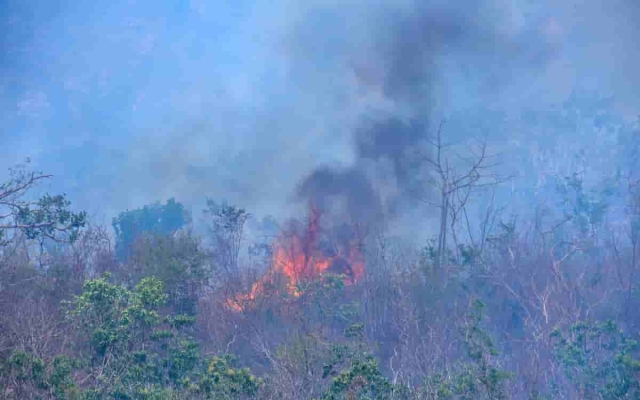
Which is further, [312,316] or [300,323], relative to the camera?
[312,316]

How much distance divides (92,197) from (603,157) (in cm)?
4327

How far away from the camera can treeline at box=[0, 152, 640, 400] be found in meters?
9.85

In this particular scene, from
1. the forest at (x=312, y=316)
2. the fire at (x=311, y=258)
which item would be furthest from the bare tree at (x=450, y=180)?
the fire at (x=311, y=258)

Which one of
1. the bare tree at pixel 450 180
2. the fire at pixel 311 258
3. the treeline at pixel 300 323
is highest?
the bare tree at pixel 450 180

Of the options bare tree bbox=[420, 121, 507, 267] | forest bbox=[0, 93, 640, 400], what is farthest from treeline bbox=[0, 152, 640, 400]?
bare tree bbox=[420, 121, 507, 267]

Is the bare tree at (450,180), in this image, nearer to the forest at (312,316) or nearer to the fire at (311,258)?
the forest at (312,316)

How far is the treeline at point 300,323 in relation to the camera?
32.3ft

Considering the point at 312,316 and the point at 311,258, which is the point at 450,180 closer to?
the point at 311,258

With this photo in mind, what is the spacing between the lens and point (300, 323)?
17.2m

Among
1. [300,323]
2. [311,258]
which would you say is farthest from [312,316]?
[311,258]

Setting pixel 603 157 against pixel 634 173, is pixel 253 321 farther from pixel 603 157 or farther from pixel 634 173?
pixel 603 157

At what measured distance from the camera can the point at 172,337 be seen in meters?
12.0

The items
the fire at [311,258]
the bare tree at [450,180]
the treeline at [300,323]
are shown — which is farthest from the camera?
the fire at [311,258]

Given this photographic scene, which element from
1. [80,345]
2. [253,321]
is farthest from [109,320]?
[253,321]
